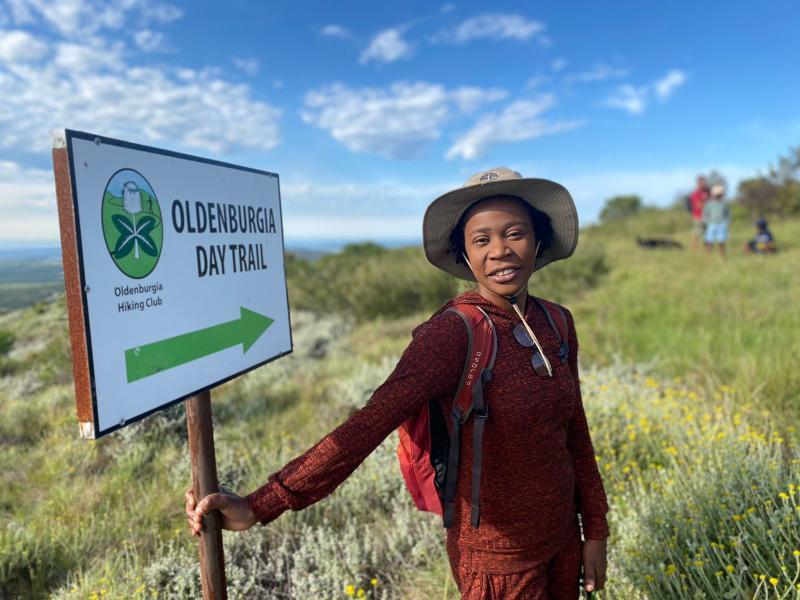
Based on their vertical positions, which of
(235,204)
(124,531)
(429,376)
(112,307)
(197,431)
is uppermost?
(235,204)

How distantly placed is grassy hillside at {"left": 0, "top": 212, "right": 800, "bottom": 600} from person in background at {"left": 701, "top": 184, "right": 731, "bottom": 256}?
17.7 feet

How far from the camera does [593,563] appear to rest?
5.99ft

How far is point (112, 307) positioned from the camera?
132 centimetres

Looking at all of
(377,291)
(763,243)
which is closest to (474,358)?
(377,291)

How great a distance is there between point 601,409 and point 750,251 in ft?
36.6

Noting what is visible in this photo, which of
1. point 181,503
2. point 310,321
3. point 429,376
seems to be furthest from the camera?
point 310,321

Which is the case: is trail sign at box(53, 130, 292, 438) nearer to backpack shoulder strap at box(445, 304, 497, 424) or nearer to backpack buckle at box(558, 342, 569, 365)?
backpack shoulder strap at box(445, 304, 497, 424)

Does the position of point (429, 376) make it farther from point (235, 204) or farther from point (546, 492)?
point (235, 204)

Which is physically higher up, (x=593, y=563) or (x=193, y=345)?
(x=193, y=345)

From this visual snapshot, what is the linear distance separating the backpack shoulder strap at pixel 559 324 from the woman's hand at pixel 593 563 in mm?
664

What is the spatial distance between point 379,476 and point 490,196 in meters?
2.41

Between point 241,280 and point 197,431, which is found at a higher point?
point 241,280

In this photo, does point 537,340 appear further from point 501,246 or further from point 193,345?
point 193,345

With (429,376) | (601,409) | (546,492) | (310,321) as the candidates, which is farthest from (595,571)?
(310,321)
